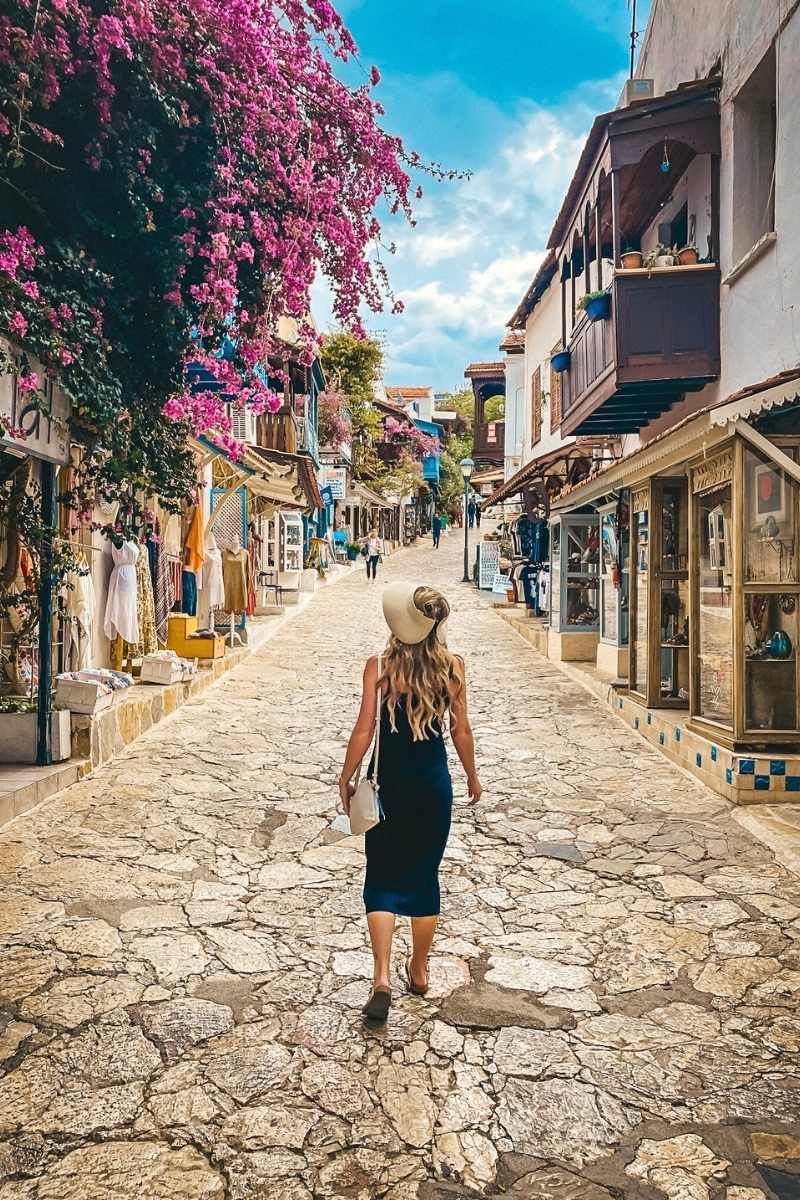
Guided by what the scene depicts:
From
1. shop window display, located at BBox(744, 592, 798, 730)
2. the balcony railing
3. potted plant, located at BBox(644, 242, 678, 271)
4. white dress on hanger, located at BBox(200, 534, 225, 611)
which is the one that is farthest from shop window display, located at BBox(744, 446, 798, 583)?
the balcony railing

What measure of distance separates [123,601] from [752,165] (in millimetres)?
8507

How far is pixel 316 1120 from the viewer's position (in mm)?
3113

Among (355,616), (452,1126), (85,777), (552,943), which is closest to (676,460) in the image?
(552,943)

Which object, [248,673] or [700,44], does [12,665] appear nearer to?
[248,673]

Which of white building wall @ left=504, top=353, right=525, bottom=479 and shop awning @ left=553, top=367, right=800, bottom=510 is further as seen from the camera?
white building wall @ left=504, top=353, right=525, bottom=479

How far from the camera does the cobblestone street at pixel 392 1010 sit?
2.92 metres

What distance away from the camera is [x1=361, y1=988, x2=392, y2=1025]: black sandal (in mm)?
3762

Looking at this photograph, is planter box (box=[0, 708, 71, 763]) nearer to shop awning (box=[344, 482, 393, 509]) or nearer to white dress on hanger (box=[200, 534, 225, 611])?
white dress on hanger (box=[200, 534, 225, 611])

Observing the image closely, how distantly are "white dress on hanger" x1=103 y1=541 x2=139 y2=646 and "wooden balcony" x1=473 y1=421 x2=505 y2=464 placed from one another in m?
22.0

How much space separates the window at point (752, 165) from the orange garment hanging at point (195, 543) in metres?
8.31

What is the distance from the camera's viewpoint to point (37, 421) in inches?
249

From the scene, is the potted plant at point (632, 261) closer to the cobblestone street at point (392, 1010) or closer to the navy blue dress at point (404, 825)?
the cobblestone street at point (392, 1010)

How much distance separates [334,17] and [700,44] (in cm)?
762

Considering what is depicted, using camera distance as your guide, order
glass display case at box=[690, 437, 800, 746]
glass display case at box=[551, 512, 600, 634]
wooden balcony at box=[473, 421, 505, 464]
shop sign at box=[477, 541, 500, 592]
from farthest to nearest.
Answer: shop sign at box=[477, 541, 500, 592], wooden balcony at box=[473, 421, 505, 464], glass display case at box=[551, 512, 600, 634], glass display case at box=[690, 437, 800, 746]
